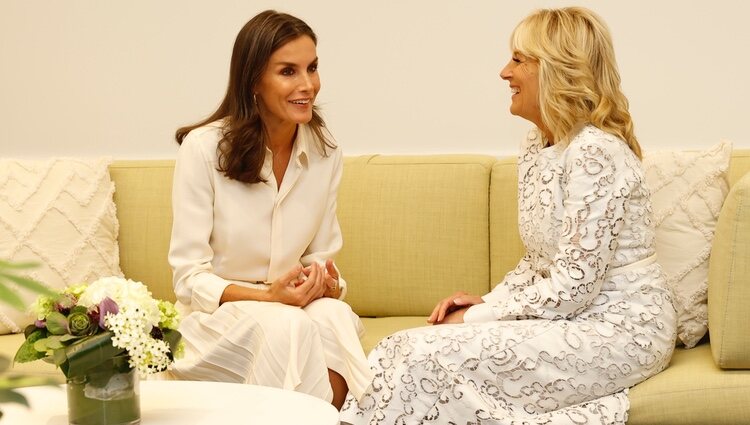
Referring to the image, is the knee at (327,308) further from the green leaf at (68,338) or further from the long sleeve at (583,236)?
the green leaf at (68,338)

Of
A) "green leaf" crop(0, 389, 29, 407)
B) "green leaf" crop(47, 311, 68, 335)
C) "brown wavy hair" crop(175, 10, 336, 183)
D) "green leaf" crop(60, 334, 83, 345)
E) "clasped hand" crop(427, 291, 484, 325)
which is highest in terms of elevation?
"green leaf" crop(0, 389, 29, 407)

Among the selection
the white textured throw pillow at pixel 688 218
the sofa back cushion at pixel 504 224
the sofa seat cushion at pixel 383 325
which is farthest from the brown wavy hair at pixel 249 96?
the white textured throw pillow at pixel 688 218

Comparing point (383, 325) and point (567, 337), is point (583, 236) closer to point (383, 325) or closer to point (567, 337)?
point (567, 337)

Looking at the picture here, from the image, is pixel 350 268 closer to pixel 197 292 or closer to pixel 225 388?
pixel 197 292

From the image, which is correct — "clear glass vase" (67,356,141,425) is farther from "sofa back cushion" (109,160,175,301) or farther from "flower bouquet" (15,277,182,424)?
"sofa back cushion" (109,160,175,301)

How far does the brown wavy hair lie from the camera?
8.14 feet

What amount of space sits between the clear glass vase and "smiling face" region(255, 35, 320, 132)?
3.35 feet

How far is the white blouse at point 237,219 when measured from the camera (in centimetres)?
246

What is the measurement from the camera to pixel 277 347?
2.21 m

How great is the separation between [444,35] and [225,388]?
67.0 inches

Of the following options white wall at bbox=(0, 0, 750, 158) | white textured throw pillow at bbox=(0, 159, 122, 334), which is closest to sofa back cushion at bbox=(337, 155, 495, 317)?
white wall at bbox=(0, 0, 750, 158)

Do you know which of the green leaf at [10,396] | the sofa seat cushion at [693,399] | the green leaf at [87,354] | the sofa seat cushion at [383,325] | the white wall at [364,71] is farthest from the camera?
the white wall at [364,71]

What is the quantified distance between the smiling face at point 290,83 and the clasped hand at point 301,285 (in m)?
0.40

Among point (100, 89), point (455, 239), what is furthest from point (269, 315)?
point (100, 89)
